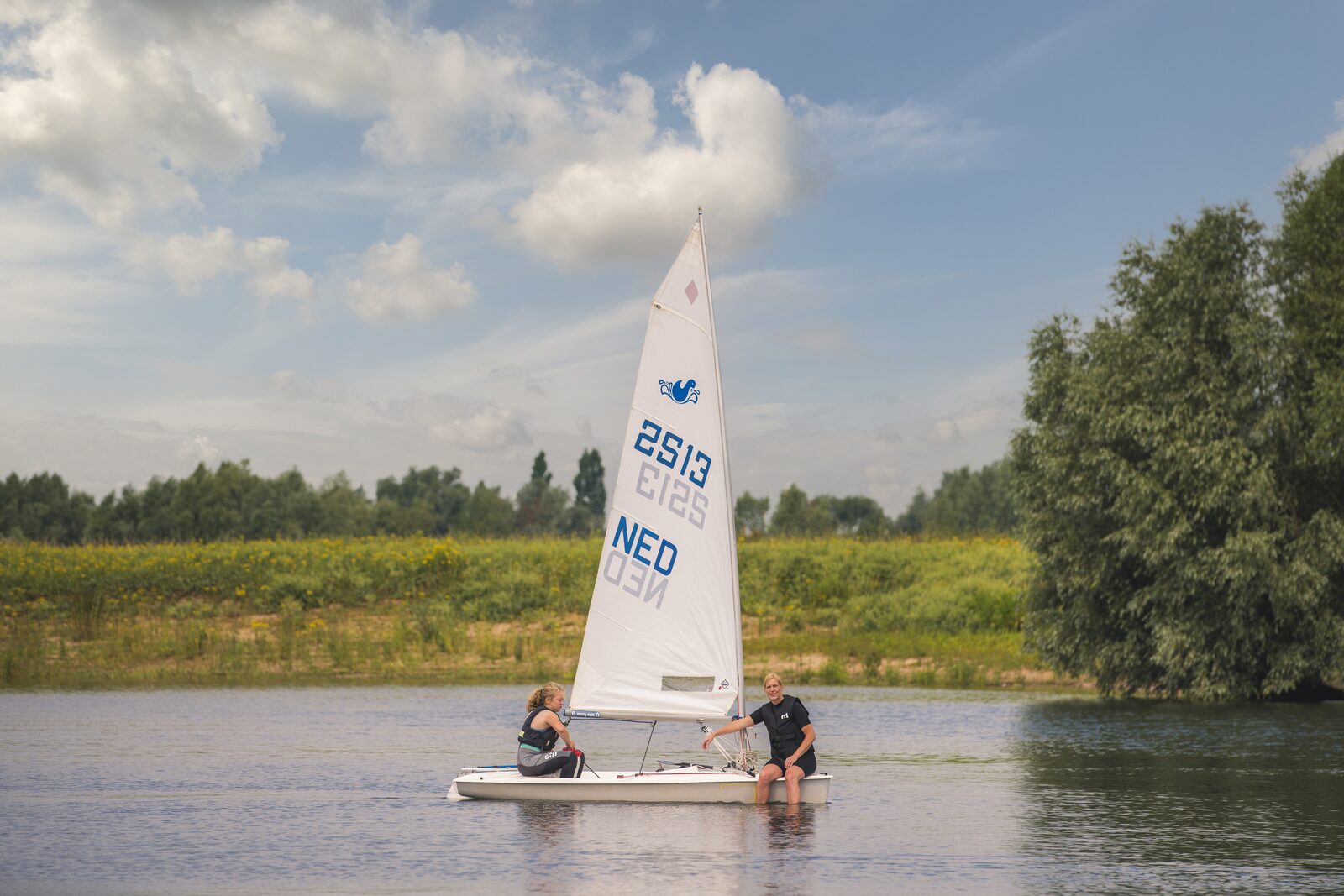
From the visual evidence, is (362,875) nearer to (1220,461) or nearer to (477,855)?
(477,855)

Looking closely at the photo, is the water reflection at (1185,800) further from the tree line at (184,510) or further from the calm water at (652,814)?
the tree line at (184,510)

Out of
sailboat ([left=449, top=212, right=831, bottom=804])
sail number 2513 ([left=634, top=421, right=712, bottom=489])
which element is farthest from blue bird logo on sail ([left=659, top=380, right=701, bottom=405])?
sail number 2513 ([left=634, top=421, right=712, bottom=489])

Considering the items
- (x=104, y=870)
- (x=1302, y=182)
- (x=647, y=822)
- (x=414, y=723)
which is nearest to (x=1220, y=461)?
(x=1302, y=182)

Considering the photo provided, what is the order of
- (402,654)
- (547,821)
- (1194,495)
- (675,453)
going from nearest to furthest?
(547,821), (675,453), (1194,495), (402,654)

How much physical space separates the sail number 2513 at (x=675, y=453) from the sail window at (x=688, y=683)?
2935 mm

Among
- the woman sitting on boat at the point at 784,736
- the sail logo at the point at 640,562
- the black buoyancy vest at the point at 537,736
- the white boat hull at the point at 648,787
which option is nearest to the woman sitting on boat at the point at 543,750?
A: the black buoyancy vest at the point at 537,736

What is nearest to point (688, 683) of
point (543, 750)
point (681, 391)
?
point (543, 750)

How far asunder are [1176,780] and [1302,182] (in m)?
26.0

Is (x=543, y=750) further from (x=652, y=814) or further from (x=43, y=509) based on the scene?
(x=43, y=509)

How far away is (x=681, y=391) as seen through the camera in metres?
21.7

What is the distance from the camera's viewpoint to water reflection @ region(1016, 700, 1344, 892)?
16.7 m

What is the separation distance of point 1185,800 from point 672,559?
915 cm

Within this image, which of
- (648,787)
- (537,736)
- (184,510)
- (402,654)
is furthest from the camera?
(184,510)

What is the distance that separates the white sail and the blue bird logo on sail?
0.02 metres
